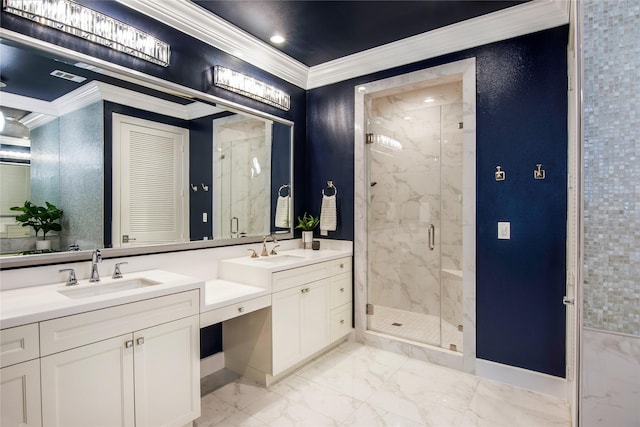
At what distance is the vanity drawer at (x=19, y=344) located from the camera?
1.21 metres

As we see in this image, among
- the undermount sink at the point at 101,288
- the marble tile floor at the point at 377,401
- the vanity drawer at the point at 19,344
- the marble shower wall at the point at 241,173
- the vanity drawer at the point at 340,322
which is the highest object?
the marble shower wall at the point at 241,173

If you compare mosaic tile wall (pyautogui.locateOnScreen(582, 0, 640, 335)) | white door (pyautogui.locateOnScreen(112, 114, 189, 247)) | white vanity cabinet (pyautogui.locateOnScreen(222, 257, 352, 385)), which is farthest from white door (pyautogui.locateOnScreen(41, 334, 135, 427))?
mosaic tile wall (pyautogui.locateOnScreen(582, 0, 640, 335))

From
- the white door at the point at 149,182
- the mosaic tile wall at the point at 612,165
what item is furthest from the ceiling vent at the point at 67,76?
the mosaic tile wall at the point at 612,165

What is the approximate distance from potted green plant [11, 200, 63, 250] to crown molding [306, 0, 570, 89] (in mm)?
2490

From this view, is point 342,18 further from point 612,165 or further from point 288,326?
point 288,326

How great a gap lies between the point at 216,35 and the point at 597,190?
2514 mm

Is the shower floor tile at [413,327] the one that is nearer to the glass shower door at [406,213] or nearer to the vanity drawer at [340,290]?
the glass shower door at [406,213]

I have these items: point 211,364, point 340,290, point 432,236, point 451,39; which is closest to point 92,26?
point 211,364

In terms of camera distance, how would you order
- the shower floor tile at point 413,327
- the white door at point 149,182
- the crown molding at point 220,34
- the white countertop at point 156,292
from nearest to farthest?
1. the white countertop at point 156,292
2. the white door at point 149,182
3. the crown molding at point 220,34
4. the shower floor tile at point 413,327

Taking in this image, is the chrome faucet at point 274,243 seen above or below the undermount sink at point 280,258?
above

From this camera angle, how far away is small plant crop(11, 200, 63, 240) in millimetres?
1673

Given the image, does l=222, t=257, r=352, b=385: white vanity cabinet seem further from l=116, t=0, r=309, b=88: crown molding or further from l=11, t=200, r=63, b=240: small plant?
l=116, t=0, r=309, b=88: crown molding

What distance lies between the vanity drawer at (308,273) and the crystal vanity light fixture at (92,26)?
164 cm

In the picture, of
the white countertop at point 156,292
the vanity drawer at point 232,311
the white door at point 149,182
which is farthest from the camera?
the white door at point 149,182
